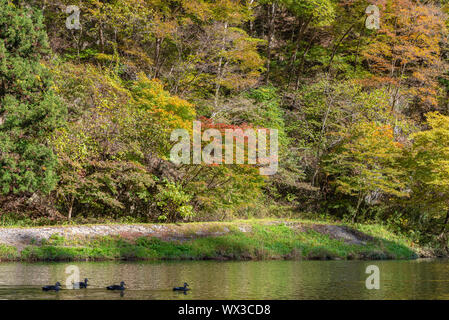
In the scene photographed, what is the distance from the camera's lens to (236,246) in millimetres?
21000

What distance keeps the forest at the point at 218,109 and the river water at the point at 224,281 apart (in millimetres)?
5653

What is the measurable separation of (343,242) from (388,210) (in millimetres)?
6566

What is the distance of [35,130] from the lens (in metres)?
20.5

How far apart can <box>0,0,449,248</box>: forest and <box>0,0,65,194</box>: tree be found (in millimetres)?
59

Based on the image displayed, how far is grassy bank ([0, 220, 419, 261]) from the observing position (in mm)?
17828

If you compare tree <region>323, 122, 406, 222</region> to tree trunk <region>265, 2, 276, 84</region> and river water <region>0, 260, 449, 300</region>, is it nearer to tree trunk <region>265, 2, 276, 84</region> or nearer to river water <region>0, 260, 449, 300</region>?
tree trunk <region>265, 2, 276, 84</region>

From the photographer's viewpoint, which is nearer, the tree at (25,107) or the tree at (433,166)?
the tree at (25,107)

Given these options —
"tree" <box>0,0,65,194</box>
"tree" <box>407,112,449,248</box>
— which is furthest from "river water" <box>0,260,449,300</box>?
"tree" <box>407,112,449,248</box>

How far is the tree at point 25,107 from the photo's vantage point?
19.8 metres
